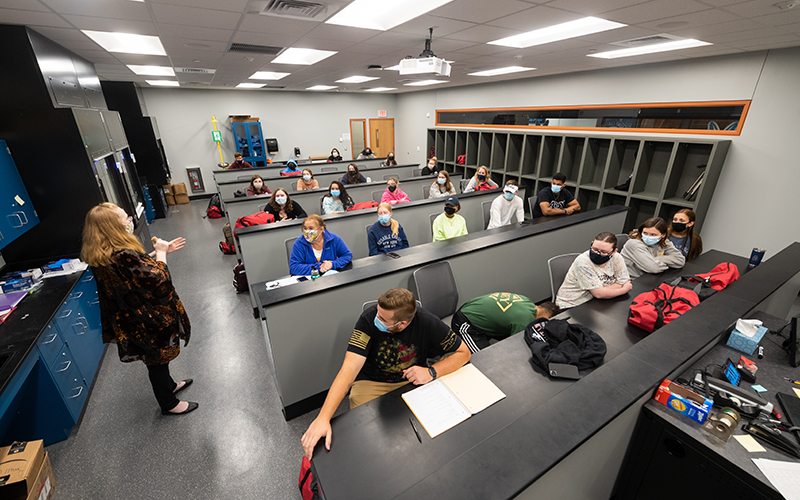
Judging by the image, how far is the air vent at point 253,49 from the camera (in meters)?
4.04

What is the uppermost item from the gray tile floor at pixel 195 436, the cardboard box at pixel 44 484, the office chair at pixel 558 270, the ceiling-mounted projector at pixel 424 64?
the ceiling-mounted projector at pixel 424 64

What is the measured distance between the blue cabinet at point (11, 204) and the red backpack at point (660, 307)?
15.6ft

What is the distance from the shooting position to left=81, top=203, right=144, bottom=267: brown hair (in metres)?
2.01

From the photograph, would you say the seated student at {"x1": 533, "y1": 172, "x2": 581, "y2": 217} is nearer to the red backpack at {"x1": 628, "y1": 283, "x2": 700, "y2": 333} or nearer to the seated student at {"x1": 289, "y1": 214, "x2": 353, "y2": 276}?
the red backpack at {"x1": 628, "y1": 283, "x2": 700, "y2": 333}

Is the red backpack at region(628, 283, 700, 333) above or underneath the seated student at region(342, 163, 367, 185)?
underneath

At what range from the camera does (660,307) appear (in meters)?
2.14

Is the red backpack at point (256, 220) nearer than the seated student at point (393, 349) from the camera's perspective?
No

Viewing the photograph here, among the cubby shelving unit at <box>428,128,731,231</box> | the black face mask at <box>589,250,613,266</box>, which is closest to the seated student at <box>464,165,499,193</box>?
the cubby shelving unit at <box>428,128,731,231</box>

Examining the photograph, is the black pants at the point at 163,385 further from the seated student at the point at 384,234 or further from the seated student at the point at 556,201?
the seated student at the point at 556,201

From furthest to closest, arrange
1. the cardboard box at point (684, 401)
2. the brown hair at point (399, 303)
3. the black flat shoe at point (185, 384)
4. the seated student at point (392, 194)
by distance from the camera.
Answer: the seated student at point (392, 194) < the black flat shoe at point (185, 384) < the brown hair at point (399, 303) < the cardboard box at point (684, 401)

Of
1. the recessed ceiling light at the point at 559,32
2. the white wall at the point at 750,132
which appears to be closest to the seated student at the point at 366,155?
the recessed ceiling light at the point at 559,32

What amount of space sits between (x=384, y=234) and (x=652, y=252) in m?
2.73

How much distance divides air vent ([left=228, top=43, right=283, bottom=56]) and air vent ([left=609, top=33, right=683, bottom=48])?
4.23 meters

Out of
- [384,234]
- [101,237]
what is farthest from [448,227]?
[101,237]
